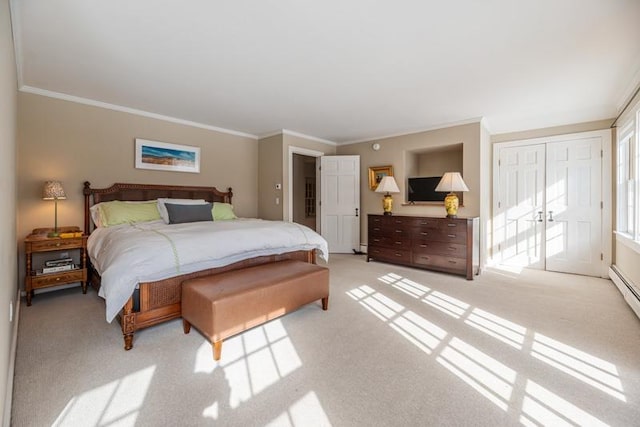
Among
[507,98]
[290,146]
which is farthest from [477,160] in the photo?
[290,146]

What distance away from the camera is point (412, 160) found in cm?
543

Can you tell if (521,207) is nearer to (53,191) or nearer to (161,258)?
(161,258)

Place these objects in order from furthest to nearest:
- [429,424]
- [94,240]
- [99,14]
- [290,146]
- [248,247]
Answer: [290,146], [94,240], [248,247], [99,14], [429,424]

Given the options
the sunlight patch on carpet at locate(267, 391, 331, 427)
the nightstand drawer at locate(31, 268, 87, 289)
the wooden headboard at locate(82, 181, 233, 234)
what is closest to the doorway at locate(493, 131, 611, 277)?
the sunlight patch on carpet at locate(267, 391, 331, 427)

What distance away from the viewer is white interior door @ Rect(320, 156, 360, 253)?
18.8ft

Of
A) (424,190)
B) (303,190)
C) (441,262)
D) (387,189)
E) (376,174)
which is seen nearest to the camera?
(441,262)

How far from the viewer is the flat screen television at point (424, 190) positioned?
4.93 metres

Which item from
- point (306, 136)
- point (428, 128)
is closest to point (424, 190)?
point (428, 128)

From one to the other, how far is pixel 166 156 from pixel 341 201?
3.14 meters

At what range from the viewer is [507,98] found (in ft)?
11.4

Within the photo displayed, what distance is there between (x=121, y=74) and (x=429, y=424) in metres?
3.77

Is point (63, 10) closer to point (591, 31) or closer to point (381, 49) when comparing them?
point (381, 49)

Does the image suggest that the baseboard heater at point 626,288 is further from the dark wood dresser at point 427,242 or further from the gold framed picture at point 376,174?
the gold framed picture at point 376,174

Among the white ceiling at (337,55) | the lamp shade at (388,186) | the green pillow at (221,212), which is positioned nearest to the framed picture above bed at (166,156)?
the white ceiling at (337,55)
